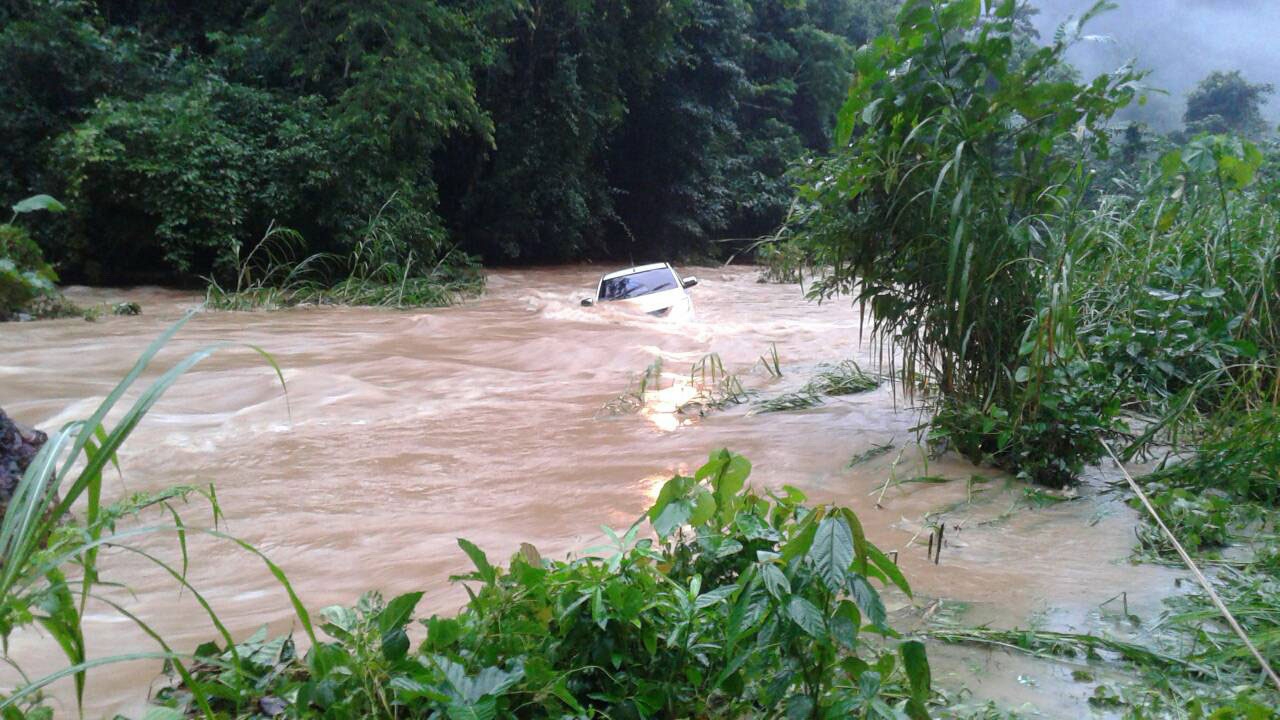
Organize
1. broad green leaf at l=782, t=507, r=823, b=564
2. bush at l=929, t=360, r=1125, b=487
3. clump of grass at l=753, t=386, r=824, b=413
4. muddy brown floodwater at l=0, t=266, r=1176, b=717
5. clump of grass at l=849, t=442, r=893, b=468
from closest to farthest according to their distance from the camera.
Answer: broad green leaf at l=782, t=507, r=823, b=564, muddy brown floodwater at l=0, t=266, r=1176, b=717, bush at l=929, t=360, r=1125, b=487, clump of grass at l=849, t=442, r=893, b=468, clump of grass at l=753, t=386, r=824, b=413

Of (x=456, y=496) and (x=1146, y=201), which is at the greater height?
(x=1146, y=201)

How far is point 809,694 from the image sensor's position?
6.46ft

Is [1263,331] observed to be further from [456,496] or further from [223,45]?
[223,45]

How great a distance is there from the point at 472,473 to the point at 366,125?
12017 millimetres

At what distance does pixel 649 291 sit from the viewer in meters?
11.7

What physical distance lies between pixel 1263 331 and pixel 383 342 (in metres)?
8.13

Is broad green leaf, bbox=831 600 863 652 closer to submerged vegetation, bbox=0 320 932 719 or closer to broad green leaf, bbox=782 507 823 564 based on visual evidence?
submerged vegetation, bbox=0 320 932 719

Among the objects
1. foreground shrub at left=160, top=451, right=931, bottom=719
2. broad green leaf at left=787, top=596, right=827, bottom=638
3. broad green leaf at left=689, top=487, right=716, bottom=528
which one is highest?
broad green leaf at left=689, top=487, right=716, bottom=528

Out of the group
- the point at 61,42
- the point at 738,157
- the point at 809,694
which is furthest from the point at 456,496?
the point at 738,157

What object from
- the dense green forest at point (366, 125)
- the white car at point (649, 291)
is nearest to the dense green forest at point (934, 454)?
the dense green forest at point (366, 125)

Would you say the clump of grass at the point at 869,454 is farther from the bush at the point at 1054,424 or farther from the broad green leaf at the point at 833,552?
the broad green leaf at the point at 833,552

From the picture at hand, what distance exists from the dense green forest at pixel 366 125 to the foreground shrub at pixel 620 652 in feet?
41.9

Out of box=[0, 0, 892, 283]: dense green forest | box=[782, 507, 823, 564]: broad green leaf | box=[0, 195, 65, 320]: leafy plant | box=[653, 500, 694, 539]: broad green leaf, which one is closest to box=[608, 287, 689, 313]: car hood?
box=[0, 0, 892, 283]: dense green forest

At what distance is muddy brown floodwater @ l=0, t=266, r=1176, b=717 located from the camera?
2910 mm
